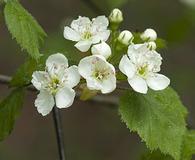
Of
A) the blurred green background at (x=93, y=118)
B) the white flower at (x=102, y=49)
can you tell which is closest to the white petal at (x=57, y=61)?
the white flower at (x=102, y=49)

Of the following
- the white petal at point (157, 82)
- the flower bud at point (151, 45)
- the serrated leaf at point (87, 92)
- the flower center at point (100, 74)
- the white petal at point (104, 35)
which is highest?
the white petal at point (104, 35)

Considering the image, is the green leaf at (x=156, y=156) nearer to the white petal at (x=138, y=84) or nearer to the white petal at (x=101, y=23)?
the white petal at (x=138, y=84)

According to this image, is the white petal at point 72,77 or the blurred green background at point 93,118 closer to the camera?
the white petal at point 72,77

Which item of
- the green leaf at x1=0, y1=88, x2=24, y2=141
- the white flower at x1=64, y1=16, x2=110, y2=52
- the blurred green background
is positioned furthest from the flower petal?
the blurred green background

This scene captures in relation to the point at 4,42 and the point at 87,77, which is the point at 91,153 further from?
the point at 87,77

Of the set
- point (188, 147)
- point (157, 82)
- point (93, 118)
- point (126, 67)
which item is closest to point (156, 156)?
point (188, 147)

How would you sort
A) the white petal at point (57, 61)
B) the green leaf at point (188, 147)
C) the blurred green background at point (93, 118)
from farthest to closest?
the blurred green background at point (93, 118) → the green leaf at point (188, 147) → the white petal at point (57, 61)

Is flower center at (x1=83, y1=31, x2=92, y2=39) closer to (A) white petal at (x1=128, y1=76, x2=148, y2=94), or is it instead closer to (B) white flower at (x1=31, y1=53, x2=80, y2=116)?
(B) white flower at (x1=31, y1=53, x2=80, y2=116)
